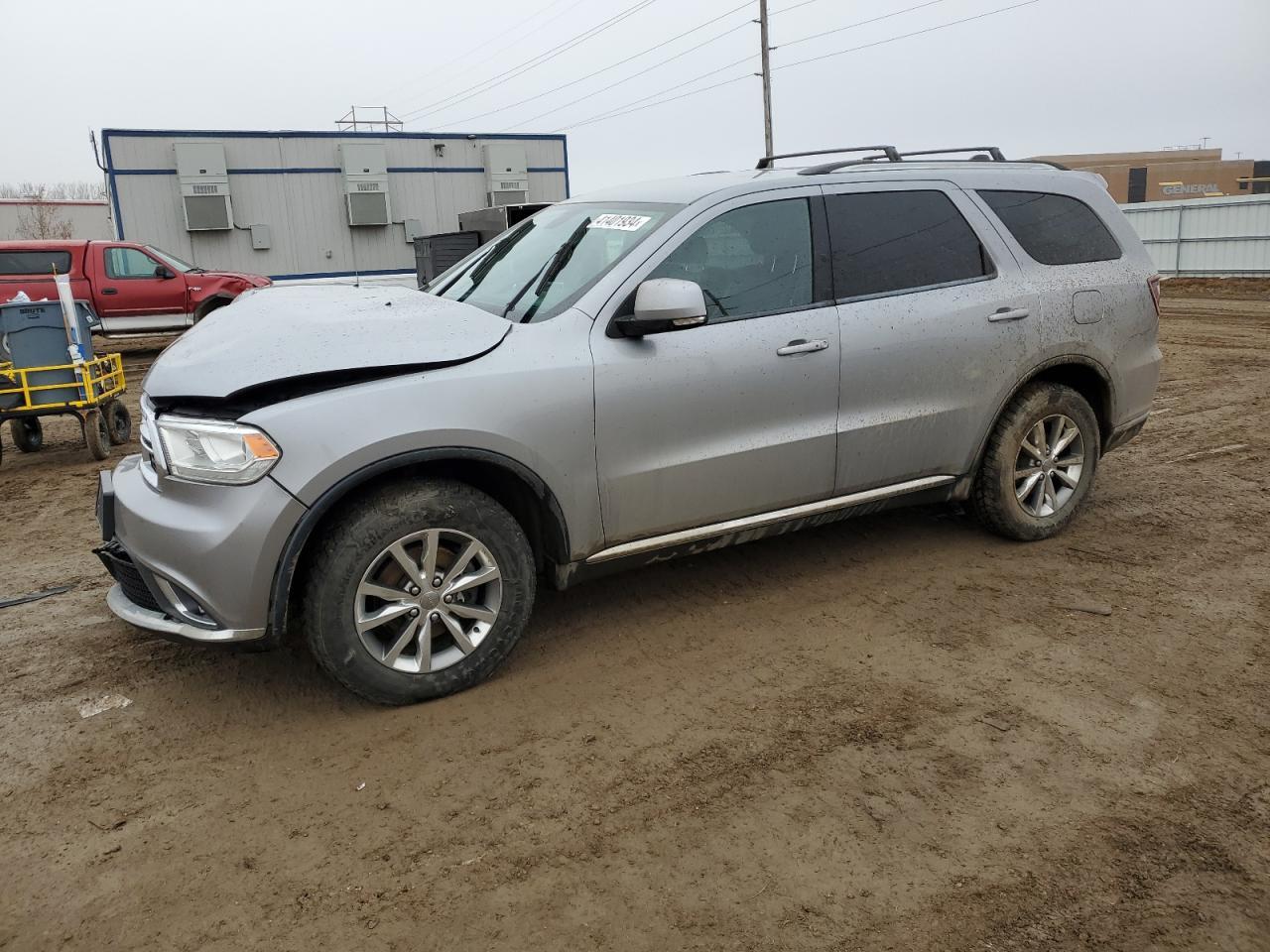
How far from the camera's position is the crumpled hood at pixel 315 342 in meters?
3.24

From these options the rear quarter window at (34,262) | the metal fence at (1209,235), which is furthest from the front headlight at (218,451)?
the metal fence at (1209,235)

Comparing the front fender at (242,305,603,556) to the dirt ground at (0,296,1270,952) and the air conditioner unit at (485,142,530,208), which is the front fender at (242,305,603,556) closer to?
the dirt ground at (0,296,1270,952)

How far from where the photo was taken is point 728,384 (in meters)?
3.86

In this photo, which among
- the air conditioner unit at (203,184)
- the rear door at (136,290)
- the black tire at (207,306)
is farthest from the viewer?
the air conditioner unit at (203,184)

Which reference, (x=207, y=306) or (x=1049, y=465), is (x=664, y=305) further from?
(x=207, y=306)

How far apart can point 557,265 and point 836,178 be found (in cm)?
134

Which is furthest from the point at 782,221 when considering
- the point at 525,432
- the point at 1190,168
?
the point at 1190,168

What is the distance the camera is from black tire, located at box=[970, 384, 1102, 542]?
186 inches

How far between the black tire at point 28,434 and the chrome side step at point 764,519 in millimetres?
7146

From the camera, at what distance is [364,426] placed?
10.5 ft

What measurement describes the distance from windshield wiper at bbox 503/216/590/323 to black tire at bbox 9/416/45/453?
663 centimetres

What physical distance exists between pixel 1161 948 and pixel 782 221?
2950mm

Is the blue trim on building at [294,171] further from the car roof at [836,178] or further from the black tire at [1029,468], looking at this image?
the black tire at [1029,468]

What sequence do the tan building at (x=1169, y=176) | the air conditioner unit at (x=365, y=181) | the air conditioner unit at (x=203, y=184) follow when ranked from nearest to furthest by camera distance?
the air conditioner unit at (x=203, y=184) < the air conditioner unit at (x=365, y=181) < the tan building at (x=1169, y=176)
